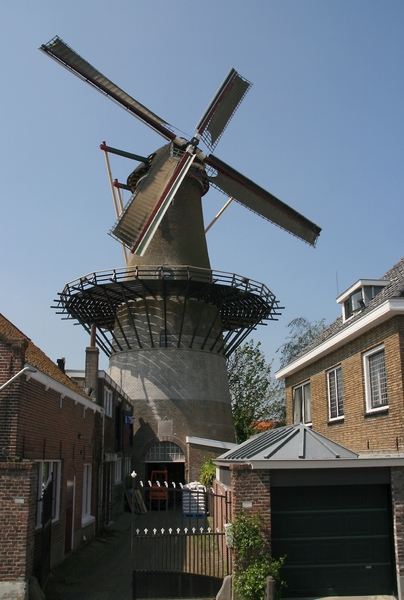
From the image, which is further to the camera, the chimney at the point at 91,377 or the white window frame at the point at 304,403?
the chimney at the point at 91,377

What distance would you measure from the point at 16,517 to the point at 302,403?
35.5 feet

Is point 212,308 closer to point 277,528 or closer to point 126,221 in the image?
point 126,221

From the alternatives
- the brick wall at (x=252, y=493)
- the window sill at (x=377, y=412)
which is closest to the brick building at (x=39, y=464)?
the brick wall at (x=252, y=493)

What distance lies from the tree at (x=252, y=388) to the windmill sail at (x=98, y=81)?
22.2 m

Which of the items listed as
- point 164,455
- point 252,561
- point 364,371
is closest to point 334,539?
point 252,561

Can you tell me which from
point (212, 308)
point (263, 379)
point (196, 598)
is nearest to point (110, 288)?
point (212, 308)

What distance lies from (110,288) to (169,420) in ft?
23.6

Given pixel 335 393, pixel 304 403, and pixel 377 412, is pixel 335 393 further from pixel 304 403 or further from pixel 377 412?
pixel 304 403

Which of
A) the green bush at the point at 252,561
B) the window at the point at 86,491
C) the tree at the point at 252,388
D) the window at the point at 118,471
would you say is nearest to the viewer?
the green bush at the point at 252,561

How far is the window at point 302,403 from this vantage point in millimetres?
18438

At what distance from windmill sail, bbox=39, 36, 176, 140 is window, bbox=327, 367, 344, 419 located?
19.8 metres

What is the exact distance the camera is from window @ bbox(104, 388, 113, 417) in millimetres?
20297

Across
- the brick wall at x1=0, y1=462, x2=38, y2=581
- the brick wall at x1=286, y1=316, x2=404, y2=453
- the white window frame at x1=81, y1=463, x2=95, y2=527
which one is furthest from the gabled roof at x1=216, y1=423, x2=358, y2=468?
the white window frame at x1=81, y1=463, x2=95, y2=527

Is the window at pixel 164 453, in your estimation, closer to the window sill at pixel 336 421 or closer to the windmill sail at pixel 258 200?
the windmill sail at pixel 258 200
